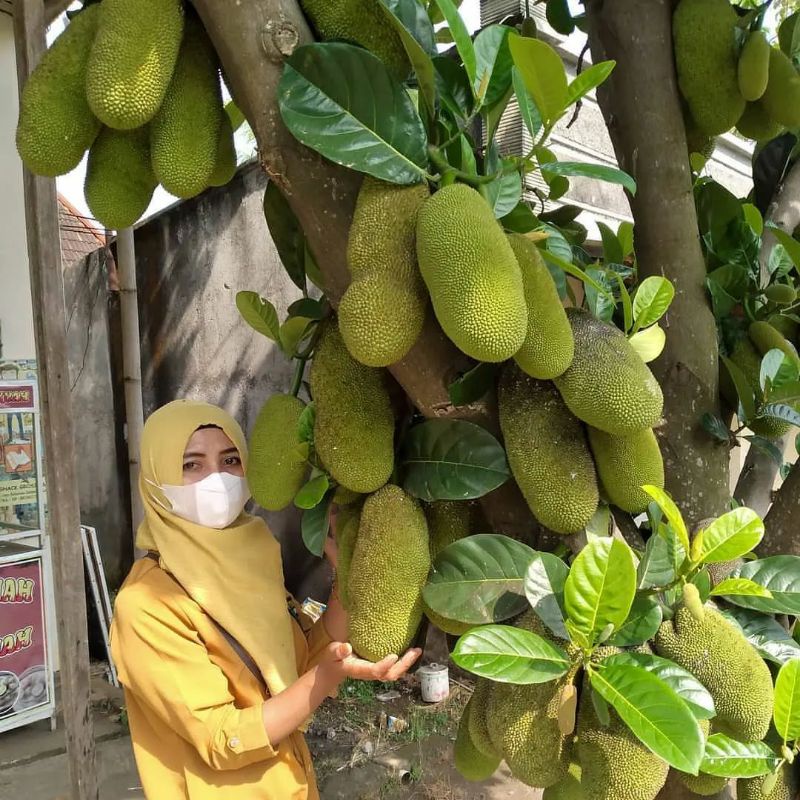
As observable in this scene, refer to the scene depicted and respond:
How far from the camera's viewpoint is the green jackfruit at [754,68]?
903 mm

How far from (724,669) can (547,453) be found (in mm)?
244

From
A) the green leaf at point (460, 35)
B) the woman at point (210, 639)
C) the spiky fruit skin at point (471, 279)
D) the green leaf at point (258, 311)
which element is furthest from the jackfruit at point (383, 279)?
the woman at point (210, 639)

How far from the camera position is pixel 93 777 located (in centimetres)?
177

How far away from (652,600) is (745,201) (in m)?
0.77

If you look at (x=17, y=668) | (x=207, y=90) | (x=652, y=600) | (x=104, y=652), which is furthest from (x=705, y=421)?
(x=104, y=652)

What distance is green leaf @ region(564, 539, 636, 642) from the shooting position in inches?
21.9

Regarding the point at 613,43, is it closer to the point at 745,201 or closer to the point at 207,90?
the point at 745,201

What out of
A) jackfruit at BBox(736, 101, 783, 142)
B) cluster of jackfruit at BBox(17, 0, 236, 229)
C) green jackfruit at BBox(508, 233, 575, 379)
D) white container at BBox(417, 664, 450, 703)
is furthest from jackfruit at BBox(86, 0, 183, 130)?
white container at BBox(417, 664, 450, 703)

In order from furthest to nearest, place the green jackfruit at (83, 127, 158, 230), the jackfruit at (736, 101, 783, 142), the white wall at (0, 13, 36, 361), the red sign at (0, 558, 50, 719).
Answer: the white wall at (0, 13, 36, 361)
the red sign at (0, 558, 50, 719)
the jackfruit at (736, 101, 783, 142)
the green jackfruit at (83, 127, 158, 230)

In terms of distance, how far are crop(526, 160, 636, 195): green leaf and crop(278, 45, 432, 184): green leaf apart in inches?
5.3

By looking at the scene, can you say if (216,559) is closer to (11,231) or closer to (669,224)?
(669,224)

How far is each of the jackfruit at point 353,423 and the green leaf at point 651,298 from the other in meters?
0.27

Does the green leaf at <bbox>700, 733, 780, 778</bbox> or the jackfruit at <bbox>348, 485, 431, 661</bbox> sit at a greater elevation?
the jackfruit at <bbox>348, 485, 431, 661</bbox>

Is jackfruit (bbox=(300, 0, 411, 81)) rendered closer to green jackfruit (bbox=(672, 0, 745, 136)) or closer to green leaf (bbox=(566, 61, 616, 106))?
green leaf (bbox=(566, 61, 616, 106))
